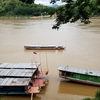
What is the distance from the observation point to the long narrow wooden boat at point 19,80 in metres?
8.09

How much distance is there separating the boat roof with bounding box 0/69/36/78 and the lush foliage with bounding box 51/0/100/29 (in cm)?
418

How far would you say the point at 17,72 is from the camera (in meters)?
9.27

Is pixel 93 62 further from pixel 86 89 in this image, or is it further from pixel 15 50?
pixel 15 50

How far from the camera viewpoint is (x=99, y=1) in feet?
11.6

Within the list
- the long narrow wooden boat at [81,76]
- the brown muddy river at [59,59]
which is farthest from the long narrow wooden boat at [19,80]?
the long narrow wooden boat at [81,76]

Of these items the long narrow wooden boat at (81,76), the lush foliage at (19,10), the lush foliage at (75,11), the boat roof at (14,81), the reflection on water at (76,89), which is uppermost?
the lush foliage at (75,11)

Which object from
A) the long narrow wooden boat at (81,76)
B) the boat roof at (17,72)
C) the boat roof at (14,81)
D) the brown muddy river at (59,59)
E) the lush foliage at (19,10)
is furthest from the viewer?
the lush foliage at (19,10)

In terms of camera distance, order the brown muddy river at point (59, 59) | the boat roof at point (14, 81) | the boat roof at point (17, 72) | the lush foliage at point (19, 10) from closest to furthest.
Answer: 1. the boat roof at point (14, 81)
2. the brown muddy river at point (59, 59)
3. the boat roof at point (17, 72)
4. the lush foliage at point (19, 10)

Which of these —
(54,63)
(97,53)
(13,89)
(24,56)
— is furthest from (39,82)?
(97,53)

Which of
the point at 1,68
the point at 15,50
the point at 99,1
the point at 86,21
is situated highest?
the point at 99,1

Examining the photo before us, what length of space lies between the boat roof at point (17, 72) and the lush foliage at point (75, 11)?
4.18m

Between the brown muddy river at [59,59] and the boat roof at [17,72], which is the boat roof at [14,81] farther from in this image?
the brown muddy river at [59,59]

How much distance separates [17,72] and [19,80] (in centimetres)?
89

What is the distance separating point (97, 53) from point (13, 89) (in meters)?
8.15
